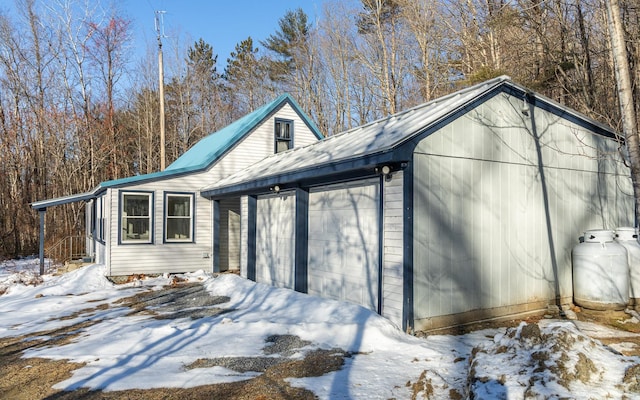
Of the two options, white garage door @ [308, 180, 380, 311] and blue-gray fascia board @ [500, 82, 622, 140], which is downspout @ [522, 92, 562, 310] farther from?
white garage door @ [308, 180, 380, 311]

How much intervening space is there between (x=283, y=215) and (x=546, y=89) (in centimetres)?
1063

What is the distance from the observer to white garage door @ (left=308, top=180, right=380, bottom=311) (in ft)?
24.8

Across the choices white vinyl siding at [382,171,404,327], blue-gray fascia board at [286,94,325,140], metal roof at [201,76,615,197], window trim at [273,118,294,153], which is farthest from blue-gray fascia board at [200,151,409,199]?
blue-gray fascia board at [286,94,325,140]

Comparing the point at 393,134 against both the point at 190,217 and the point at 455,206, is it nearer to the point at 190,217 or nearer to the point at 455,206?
the point at 455,206

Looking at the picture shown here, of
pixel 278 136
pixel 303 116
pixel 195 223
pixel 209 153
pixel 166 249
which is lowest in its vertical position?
pixel 166 249

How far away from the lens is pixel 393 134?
766 cm

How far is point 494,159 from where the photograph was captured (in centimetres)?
787

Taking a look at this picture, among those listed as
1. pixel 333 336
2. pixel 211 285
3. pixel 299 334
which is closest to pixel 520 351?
pixel 333 336

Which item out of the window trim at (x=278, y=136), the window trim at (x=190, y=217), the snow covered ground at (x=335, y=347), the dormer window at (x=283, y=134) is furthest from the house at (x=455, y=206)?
the dormer window at (x=283, y=134)

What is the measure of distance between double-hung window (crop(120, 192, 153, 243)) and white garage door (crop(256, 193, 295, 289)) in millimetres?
3883

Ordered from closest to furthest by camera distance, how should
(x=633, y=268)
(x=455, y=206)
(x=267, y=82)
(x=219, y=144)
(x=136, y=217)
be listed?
1. (x=455, y=206)
2. (x=633, y=268)
3. (x=136, y=217)
4. (x=219, y=144)
5. (x=267, y=82)

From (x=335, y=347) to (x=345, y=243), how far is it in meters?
2.42

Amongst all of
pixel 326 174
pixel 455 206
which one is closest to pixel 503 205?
pixel 455 206

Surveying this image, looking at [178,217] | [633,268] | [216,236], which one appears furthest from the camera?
[216,236]
